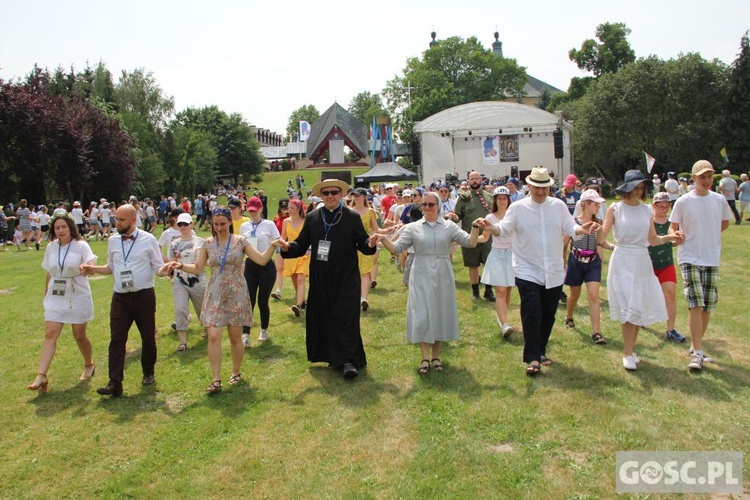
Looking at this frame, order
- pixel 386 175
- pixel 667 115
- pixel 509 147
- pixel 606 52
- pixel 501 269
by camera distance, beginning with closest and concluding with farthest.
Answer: pixel 501 269 → pixel 509 147 → pixel 386 175 → pixel 667 115 → pixel 606 52

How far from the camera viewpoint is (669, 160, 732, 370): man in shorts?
5.64 metres

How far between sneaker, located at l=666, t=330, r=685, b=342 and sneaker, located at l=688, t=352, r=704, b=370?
0.97 metres

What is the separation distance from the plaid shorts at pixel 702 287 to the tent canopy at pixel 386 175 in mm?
33360

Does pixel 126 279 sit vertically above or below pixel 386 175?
below

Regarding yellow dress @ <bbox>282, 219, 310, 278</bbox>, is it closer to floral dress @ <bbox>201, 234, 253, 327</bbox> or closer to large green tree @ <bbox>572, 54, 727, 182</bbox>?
floral dress @ <bbox>201, 234, 253, 327</bbox>

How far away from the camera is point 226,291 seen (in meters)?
5.62

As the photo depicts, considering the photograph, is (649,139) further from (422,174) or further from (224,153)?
(224,153)

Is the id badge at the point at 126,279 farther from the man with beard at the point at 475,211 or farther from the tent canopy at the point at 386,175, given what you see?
the tent canopy at the point at 386,175

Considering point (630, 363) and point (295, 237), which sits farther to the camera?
point (295, 237)

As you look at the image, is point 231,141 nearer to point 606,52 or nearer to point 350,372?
point 606,52

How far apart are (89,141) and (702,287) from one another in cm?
3299

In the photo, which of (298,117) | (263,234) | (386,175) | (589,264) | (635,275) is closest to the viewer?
(635,275)

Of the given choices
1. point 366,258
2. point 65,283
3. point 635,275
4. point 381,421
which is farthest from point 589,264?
point 65,283

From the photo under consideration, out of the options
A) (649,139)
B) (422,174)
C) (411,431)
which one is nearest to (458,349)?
(411,431)
